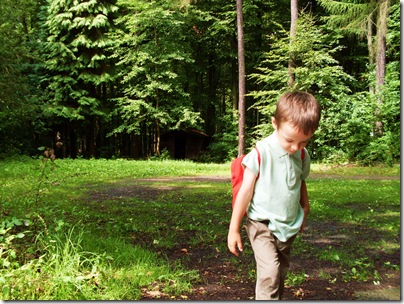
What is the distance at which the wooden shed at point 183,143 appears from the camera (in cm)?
2152

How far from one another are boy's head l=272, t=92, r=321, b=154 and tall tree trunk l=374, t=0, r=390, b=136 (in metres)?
11.4

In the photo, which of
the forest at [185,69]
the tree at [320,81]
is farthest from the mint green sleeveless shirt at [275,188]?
the tree at [320,81]

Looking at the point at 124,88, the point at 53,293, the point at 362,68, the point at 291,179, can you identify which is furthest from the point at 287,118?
the point at 362,68

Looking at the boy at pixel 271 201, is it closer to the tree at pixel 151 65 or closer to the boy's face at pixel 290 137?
the boy's face at pixel 290 137

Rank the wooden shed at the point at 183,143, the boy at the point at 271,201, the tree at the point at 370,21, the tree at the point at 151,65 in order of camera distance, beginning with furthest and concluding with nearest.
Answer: the wooden shed at the point at 183,143 → the tree at the point at 151,65 → the tree at the point at 370,21 → the boy at the point at 271,201

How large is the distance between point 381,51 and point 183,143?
1142 centimetres

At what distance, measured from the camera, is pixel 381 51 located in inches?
529

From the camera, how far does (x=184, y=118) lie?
19688mm

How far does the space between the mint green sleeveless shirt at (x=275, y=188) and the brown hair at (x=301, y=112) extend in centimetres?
16

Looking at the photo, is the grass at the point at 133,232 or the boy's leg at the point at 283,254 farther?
the grass at the point at 133,232

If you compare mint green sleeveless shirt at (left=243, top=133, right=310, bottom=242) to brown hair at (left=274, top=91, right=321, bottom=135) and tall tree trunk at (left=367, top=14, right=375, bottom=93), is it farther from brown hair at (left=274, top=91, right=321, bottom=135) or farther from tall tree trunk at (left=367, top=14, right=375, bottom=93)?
tall tree trunk at (left=367, top=14, right=375, bottom=93)

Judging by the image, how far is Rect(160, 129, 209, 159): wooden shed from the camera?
70.6 feet

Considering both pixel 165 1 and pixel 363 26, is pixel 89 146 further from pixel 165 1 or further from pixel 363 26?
pixel 363 26

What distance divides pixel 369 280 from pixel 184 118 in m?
16.9
